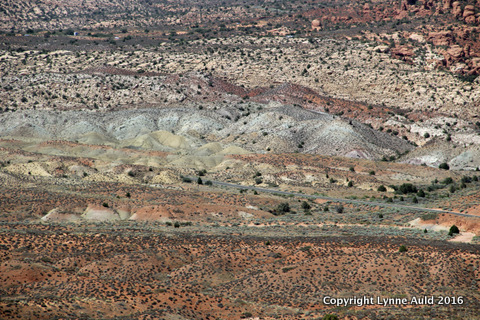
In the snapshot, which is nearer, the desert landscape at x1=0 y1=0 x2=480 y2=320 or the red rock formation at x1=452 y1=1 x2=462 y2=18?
the desert landscape at x1=0 y1=0 x2=480 y2=320

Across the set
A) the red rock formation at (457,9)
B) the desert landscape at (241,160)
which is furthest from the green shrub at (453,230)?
the red rock formation at (457,9)

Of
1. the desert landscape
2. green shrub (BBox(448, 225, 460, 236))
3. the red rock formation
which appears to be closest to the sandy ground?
the desert landscape

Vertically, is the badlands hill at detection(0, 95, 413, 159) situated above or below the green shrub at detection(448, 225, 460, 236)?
below

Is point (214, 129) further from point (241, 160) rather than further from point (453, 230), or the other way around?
point (453, 230)

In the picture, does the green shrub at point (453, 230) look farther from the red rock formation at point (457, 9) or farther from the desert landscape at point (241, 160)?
the red rock formation at point (457, 9)

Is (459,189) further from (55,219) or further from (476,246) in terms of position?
(55,219)

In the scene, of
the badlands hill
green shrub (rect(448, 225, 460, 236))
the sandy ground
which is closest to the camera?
the sandy ground

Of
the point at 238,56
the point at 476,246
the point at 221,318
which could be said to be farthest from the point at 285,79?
the point at 221,318

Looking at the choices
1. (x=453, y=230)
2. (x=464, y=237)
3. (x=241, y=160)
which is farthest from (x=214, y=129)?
(x=464, y=237)

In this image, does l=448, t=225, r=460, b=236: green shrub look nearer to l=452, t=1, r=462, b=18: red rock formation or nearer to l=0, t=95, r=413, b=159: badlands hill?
l=0, t=95, r=413, b=159: badlands hill
